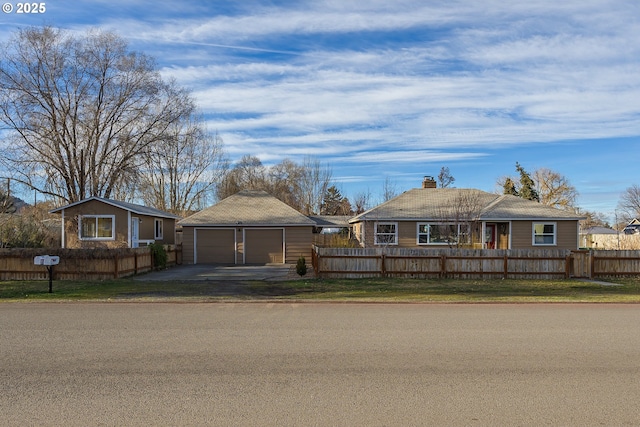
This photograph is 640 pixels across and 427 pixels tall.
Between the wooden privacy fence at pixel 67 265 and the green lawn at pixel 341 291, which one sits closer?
the green lawn at pixel 341 291

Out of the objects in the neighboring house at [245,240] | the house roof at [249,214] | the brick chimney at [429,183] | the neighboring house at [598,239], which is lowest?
the neighboring house at [598,239]

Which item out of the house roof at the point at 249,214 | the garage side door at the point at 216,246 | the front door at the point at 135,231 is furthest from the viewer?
the garage side door at the point at 216,246

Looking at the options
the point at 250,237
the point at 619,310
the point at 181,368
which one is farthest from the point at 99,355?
the point at 250,237

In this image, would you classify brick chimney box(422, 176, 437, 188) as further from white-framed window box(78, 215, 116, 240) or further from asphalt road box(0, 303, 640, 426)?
asphalt road box(0, 303, 640, 426)

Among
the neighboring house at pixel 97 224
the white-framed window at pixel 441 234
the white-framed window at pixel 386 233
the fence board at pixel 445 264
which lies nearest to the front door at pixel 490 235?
the white-framed window at pixel 441 234

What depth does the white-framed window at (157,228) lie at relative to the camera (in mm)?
31659

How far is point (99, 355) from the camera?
7.73 meters

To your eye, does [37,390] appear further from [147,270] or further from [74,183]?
[74,183]

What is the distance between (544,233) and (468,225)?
482cm

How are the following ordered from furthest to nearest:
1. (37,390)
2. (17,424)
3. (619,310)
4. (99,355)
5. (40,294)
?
(40,294), (619,310), (99,355), (37,390), (17,424)

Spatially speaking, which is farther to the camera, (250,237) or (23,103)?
(23,103)

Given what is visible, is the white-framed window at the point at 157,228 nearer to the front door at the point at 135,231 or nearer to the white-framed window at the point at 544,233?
the front door at the point at 135,231

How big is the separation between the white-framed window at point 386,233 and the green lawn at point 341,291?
1039cm

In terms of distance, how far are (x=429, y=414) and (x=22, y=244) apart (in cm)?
2747
